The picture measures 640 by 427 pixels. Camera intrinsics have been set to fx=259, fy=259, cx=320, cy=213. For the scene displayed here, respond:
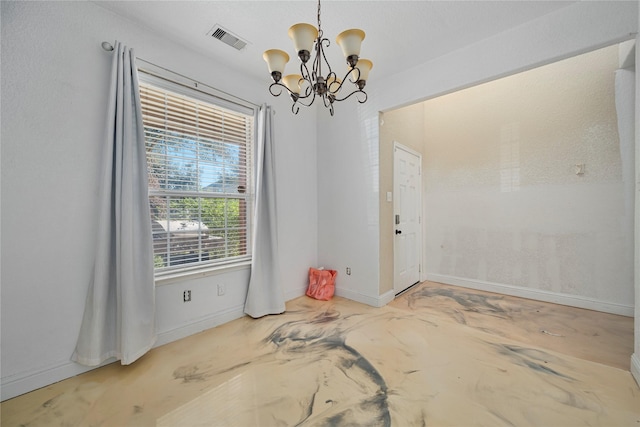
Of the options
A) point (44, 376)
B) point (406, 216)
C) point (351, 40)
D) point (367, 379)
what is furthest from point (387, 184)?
point (44, 376)

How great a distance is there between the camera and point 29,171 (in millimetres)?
1754

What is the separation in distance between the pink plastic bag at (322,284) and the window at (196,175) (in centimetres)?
103

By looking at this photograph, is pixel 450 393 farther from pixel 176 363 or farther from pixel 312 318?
pixel 176 363

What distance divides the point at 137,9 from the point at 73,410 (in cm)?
287

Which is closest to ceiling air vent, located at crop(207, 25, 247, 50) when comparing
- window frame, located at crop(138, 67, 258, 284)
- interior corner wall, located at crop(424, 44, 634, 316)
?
window frame, located at crop(138, 67, 258, 284)

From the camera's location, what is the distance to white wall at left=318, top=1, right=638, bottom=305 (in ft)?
6.50

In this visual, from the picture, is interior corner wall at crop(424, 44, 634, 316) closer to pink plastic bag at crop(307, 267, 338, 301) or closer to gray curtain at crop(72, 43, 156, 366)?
pink plastic bag at crop(307, 267, 338, 301)

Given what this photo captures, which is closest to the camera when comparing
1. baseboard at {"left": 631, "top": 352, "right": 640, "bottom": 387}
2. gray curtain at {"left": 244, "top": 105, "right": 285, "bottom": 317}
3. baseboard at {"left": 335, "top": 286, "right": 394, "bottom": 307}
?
baseboard at {"left": 631, "top": 352, "right": 640, "bottom": 387}

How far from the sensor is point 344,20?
7.04 feet

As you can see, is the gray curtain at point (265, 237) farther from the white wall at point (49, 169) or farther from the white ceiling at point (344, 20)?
the white wall at point (49, 169)

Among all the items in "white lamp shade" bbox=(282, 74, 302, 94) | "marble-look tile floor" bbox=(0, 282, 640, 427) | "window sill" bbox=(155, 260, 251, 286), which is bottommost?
"marble-look tile floor" bbox=(0, 282, 640, 427)

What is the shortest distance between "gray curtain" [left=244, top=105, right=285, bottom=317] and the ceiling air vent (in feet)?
2.23

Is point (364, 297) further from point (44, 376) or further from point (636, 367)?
point (44, 376)

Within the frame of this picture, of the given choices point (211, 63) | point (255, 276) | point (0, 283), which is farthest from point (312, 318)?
point (211, 63)
